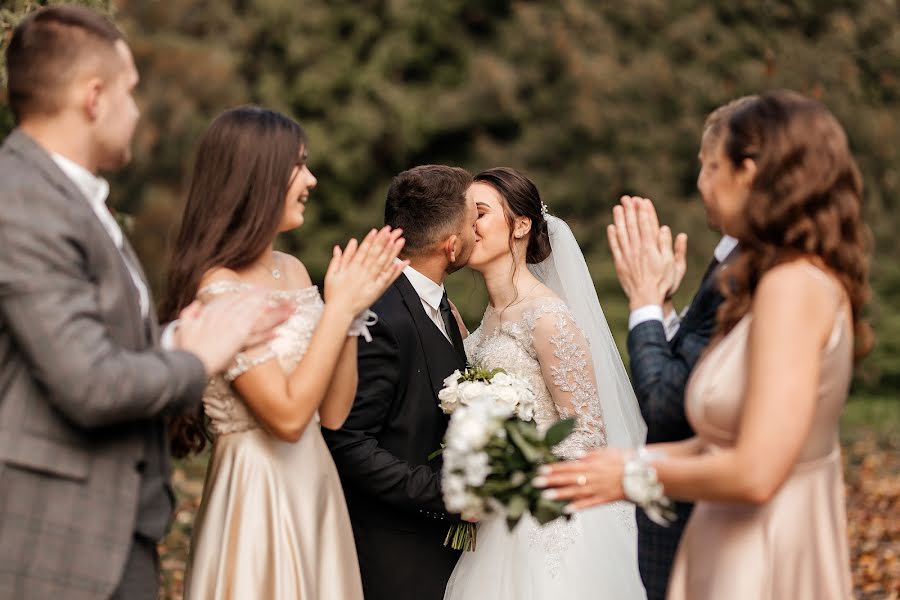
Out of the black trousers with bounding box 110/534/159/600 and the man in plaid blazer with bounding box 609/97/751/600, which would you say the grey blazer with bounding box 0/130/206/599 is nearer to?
the black trousers with bounding box 110/534/159/600

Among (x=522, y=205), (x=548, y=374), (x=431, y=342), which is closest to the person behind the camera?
(x=431, y=342)

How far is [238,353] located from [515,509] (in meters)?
1.08

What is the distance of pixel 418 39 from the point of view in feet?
62.6

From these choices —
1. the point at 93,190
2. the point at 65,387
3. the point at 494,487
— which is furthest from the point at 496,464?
the point at 93,190

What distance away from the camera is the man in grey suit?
2475mm

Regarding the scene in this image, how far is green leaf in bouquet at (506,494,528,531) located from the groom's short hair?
70.3 inches

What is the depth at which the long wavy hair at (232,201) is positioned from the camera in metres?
3.53

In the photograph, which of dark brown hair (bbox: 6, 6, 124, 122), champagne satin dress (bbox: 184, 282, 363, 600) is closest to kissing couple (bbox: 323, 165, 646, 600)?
champagne satin dress (bbox: 184, 282, 363, 600)

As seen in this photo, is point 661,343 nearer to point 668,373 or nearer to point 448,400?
point 668,373

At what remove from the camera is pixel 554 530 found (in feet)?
14.4

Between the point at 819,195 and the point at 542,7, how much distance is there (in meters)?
15.9

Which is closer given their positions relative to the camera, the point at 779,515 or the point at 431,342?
the point at 779,515

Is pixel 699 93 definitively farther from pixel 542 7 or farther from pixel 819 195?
pixel 819 195

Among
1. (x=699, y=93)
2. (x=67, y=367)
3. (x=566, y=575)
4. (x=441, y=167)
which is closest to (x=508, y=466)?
(x=67, y=367)
